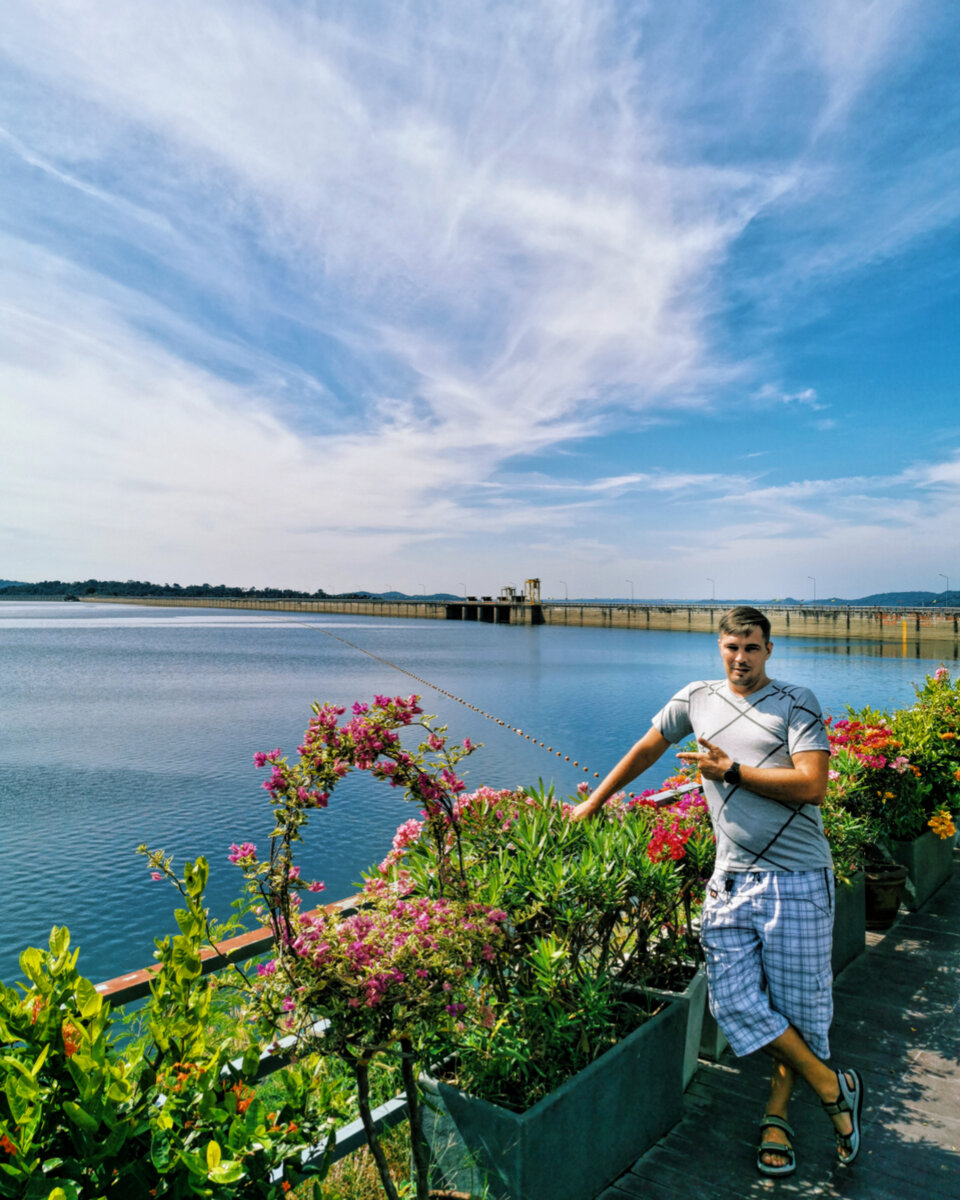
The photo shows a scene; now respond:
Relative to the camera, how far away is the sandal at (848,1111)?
2.88 meters

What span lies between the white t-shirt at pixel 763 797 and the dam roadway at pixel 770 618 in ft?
250

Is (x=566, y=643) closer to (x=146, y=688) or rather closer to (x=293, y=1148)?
(x=146, y=688)

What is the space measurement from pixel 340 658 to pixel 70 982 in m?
63.6

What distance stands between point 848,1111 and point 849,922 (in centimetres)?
192

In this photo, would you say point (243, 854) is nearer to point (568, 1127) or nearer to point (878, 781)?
point (568, 1127)

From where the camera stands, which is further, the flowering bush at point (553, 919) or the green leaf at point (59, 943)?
the flowering bush at point (553, 919)

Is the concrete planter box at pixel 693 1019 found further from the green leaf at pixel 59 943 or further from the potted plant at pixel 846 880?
the green leaf at pixel 59 943

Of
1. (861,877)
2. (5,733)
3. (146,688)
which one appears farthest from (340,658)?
(861,877)

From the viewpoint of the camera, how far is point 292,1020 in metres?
2.21

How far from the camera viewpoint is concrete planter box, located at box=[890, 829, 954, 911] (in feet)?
17.9

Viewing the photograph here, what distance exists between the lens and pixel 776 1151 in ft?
9.34

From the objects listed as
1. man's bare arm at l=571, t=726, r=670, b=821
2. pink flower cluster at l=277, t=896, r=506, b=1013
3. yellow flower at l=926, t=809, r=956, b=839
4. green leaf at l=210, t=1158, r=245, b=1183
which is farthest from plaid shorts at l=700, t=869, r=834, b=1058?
yellow flower at l=926, t=809, r=956, b=839

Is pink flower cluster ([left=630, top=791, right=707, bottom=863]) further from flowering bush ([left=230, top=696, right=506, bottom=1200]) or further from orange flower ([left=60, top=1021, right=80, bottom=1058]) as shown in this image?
orange flower ([left=60, top=1021, right=80, bottom=1058])

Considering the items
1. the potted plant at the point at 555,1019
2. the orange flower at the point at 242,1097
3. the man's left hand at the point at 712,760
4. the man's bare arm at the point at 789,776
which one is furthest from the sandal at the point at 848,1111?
the orange flower at the point at 242,1097
